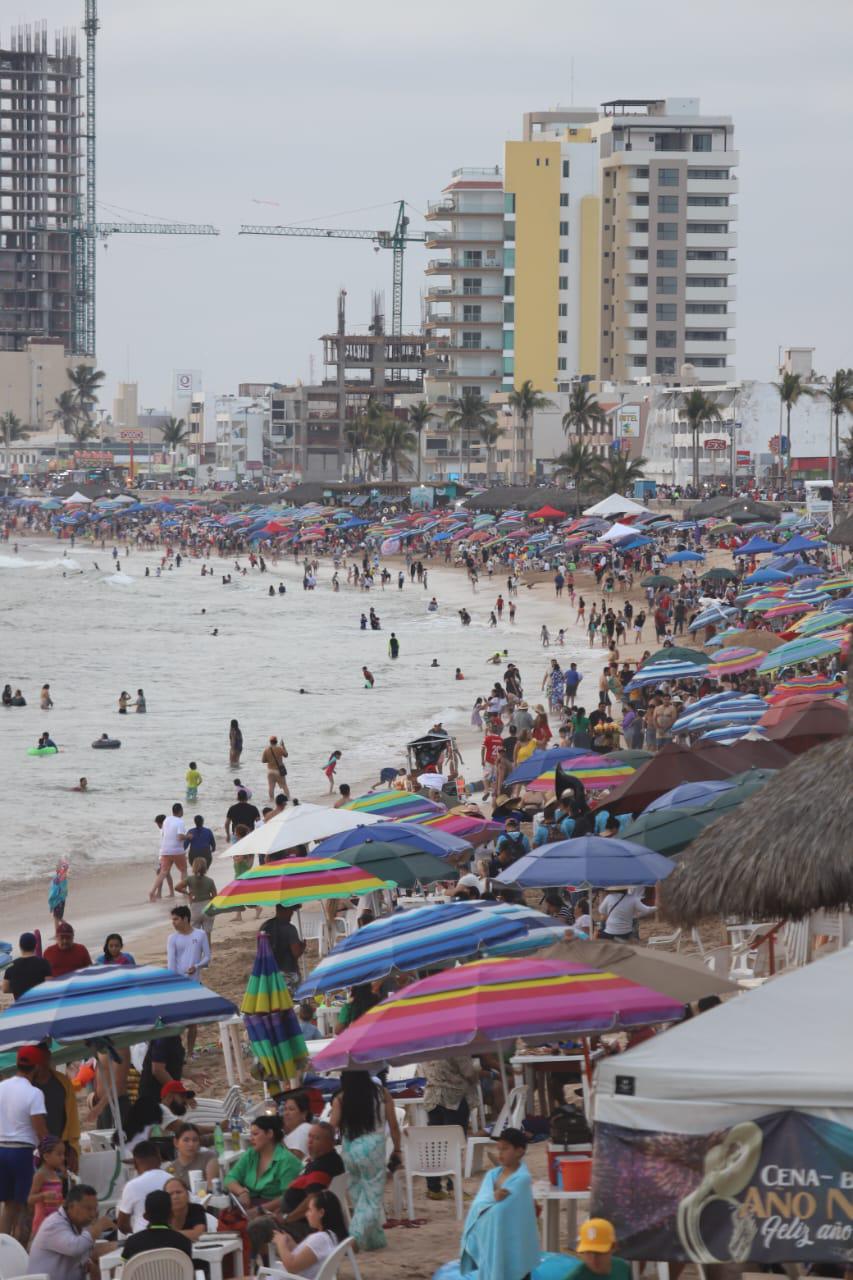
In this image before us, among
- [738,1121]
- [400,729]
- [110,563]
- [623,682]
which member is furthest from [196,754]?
[110,563]

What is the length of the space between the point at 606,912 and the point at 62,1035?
5.06 m

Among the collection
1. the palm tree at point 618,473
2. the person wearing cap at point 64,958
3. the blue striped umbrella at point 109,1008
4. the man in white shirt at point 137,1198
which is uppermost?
the palm tree at point 618,473

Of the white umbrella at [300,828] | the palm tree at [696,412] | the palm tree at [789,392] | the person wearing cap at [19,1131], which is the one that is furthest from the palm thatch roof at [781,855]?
the palm tree at [789,392]

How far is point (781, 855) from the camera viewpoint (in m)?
8.41

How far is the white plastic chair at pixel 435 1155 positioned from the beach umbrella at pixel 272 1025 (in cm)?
166

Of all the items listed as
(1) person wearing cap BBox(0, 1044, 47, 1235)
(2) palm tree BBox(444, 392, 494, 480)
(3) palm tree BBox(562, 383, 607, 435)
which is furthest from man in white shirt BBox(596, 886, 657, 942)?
(2) palm tree BBox(444, 392, 494, 480)

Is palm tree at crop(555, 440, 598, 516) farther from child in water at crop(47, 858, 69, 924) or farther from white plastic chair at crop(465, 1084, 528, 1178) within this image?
white plastic chair at crop(465, 1084, 528, 1178)

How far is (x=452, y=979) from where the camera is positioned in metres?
7.99

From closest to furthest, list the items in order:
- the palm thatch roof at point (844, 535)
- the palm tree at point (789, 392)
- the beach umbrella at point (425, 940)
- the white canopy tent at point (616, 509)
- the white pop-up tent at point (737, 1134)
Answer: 1. the white pop-up tent at point (737, 1134)
2. the beach umbrella at point (425, 940)
3. the palm thatch roof at point (844, 535)
4. the white canopy tent at point (616, 509)
5. the palm tree at point (789, 392)

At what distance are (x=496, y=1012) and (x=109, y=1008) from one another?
228cm

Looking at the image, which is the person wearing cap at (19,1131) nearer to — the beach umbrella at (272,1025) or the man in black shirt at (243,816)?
the beach umbrella at (272,1025)

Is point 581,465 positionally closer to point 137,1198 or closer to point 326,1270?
point 137,1198

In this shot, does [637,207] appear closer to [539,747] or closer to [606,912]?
[539,747]

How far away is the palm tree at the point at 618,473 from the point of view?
278ft
